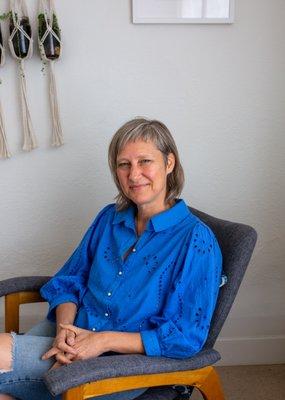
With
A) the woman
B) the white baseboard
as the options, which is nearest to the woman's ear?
the woman

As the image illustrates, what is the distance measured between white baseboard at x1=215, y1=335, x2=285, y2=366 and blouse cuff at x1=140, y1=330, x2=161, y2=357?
1.00 m

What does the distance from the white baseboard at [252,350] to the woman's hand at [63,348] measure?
1.03 metres

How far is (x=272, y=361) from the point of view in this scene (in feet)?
7.22

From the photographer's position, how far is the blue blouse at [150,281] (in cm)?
128

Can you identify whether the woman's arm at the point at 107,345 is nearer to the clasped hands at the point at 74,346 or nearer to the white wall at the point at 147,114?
the clasped hands at the point at 74,346

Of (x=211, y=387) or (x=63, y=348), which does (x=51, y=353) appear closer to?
(x=63, y=348)

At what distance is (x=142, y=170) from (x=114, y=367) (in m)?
0.57

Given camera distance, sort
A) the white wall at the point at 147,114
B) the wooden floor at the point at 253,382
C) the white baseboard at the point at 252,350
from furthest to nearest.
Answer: the white baseboard at the point at 252,350, the wooden floor at the point at 253,382, the white wall at the point at 147,114

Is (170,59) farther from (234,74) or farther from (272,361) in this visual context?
(272,361)

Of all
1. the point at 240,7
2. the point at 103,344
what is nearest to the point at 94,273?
the point at 103,344

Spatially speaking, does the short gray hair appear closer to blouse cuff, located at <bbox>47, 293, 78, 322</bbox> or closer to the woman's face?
the woman's face

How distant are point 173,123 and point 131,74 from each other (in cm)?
26

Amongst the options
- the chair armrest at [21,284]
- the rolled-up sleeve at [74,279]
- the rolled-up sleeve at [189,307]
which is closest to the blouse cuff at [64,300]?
the rolled-up sleeve at [74,279]

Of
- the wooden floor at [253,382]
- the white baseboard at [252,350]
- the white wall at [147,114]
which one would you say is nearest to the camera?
the white wall at [147,114]
